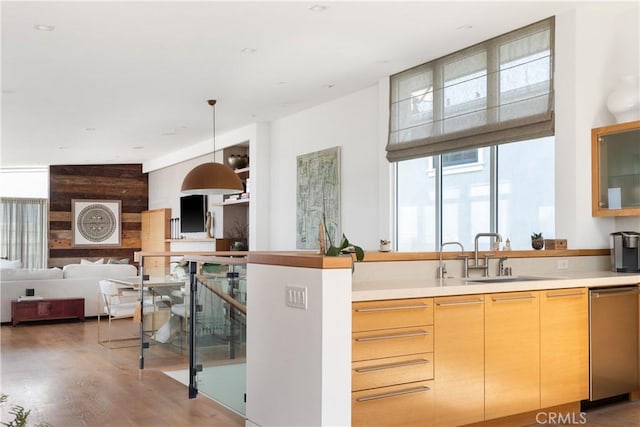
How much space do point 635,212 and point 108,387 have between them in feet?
13.8

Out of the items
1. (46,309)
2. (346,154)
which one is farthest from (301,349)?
(46,309)

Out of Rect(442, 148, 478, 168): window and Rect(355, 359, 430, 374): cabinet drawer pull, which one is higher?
Rect(442, 148, 478, 168): window

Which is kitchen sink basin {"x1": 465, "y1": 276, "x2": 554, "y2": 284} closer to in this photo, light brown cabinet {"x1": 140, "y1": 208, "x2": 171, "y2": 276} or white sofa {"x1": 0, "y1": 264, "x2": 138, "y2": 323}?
white sofa {"x1": 0, "y1": 264, "x2": 138, "y2": 323}

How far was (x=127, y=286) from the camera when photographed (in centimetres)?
686

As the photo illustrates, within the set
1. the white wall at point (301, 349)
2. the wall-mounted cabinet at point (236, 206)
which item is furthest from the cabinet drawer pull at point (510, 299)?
the wall-mounted cabinet at point (236, 206)

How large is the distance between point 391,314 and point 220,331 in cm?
167

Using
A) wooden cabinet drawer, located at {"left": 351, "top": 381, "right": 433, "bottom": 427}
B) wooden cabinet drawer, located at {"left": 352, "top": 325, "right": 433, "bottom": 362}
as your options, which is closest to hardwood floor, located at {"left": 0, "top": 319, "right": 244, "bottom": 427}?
wooden cabinet drawer, located at {"left": 351, "top": 381, "right": 433, "bottom": 427}

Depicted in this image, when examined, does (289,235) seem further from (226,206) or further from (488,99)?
(488,99)

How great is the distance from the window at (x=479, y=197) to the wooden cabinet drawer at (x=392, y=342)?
2.65 m

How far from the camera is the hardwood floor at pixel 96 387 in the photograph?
3.97 meters

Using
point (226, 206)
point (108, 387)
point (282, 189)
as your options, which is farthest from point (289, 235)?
point (108, 387)

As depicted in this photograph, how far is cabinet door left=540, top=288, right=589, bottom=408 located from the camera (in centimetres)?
368

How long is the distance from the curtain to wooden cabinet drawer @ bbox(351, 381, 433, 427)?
12.1 metres

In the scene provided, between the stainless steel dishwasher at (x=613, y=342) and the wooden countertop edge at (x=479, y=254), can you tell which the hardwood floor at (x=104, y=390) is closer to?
the stainless steel dishwasher at (x=613, y=342)
